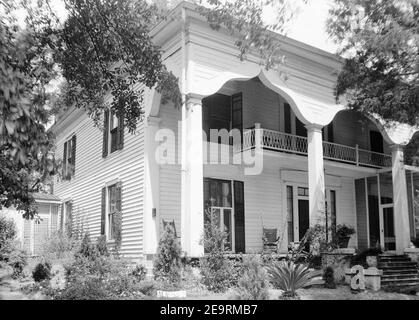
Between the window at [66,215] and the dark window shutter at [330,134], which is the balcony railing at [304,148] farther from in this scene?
the window at [66,215]

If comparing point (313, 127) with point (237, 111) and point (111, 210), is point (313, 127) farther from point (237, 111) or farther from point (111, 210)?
point (111, 210)

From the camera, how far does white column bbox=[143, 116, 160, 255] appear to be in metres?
14.7

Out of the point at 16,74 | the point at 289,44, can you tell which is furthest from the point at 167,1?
the point at 16,74

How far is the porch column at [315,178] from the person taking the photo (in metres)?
15.4

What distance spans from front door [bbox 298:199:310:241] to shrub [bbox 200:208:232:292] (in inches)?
312

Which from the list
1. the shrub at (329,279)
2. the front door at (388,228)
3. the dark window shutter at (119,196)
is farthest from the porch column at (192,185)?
the front door at (388,228)

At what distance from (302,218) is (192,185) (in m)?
7.75

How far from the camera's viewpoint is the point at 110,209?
60.1 feet

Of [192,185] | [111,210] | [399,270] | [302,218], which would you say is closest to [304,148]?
[302,218]

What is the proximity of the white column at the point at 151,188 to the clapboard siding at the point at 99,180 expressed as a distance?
43 centimetres

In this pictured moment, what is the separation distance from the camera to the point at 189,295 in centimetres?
1036

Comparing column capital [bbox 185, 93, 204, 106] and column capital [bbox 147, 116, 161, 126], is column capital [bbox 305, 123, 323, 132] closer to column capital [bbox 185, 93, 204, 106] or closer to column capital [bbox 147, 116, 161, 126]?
column capital [bbox 185, 93, 204, 106]

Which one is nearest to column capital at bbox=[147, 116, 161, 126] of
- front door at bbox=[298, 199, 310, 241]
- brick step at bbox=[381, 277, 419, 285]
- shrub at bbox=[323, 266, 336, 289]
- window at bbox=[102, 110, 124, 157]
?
window at bbox=[102, 110, 124, 157]
